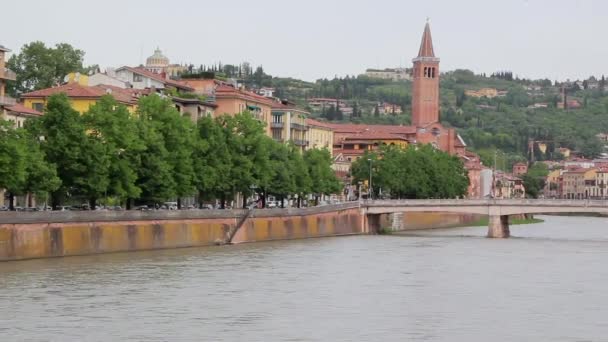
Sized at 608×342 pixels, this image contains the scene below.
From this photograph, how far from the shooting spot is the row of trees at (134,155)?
7556cm

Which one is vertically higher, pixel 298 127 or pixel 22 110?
pixel 298 127

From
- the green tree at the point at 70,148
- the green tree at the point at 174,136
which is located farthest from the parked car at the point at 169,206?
the green tree at the point at 70,148

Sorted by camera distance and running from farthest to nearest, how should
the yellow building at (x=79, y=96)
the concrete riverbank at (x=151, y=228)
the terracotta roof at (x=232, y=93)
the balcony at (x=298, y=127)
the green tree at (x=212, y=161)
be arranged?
the balcony at (x=298, y=127), the terracotta roof at (x=232, y=93), the yellow building at (x=79, y=96), the green tree at (x=212, y=161), the concrete riverbank at (x=151, y=228)

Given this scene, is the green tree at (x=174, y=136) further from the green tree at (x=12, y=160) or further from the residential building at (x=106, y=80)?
the residential building at (x=106, y=80)

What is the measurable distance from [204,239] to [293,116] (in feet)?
171

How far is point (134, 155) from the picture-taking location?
8481 cm

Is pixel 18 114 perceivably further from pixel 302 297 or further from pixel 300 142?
pixel 300 142

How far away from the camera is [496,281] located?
67.8 meters

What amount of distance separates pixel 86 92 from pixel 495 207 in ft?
108

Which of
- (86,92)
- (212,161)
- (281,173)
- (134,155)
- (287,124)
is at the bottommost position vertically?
(281,173)

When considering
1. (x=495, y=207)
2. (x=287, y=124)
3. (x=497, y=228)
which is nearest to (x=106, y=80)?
(x=287, y=124)

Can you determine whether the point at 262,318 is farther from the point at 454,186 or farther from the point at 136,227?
the point at 454,186

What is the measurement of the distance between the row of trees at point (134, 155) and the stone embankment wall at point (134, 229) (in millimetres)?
2051

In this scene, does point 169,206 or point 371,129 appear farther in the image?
point 371,129
